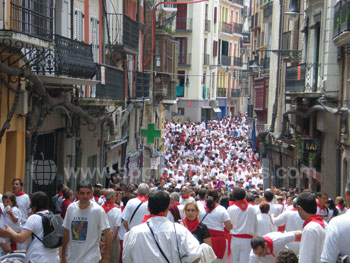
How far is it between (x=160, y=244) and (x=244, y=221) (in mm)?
4586

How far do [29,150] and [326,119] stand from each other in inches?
435

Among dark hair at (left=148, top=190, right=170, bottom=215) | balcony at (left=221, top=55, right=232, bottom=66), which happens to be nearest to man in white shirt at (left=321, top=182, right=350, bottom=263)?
dark hair at (left=148, top=190, right=170, bottom=215)

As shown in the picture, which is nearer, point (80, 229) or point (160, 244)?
point (160, 244)

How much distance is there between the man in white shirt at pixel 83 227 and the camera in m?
8.25

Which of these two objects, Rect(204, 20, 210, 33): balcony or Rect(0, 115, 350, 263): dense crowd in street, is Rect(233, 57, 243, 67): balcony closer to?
Rect(204, 20, 210, 33): balcony

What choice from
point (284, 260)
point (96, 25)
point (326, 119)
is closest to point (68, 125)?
point (96, 25)

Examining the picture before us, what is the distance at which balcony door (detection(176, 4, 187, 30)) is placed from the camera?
59938 millimetres

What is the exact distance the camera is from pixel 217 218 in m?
10.3

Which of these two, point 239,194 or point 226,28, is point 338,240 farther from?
point 226,28

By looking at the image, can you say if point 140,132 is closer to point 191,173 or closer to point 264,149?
point 191,173

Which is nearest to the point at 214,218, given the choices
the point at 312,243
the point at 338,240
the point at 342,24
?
the point at 312,243

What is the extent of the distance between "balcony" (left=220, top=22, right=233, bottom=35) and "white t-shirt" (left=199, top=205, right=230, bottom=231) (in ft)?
193

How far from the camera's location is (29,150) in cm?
1462

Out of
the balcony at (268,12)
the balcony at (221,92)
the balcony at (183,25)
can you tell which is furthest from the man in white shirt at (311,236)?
the balcony at (221,92)
